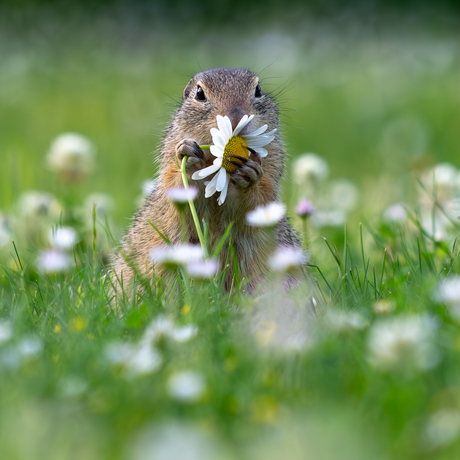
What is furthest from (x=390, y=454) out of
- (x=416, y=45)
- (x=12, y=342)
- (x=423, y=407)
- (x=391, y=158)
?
(x=416, y=45)

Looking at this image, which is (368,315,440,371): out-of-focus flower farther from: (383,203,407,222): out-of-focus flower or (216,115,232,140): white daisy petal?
(383,203,407,222): out-of-focus flower

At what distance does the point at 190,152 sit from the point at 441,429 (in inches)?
92.9

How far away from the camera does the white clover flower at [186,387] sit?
6.11 ft

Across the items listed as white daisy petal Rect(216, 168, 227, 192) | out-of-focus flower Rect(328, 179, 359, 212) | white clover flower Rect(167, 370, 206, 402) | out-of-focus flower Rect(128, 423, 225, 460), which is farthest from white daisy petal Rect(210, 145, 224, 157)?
out-of-focus flower Rect(328, 179, 359, 212)

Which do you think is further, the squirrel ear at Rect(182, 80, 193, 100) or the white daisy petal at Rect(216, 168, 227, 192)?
the squirrel ear at Rect(182, 80, 193, 100)

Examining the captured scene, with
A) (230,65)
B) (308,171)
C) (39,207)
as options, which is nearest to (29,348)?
(39,207)

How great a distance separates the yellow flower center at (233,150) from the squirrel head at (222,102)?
1.17 ft

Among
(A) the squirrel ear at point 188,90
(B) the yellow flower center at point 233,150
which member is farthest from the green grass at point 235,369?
(A) the squirrel ear at point 188,90

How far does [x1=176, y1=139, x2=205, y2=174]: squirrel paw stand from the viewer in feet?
12.2

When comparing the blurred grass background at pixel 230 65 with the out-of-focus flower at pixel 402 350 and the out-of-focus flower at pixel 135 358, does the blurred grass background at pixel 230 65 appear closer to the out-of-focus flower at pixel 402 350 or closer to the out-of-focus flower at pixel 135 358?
the out-of-focus flower at pixel 135 358

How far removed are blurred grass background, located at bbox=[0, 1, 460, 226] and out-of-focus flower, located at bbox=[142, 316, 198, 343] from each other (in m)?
2.83

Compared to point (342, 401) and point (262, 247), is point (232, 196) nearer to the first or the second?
point (262, 247)

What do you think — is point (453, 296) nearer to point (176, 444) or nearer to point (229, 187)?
point (176, 444)

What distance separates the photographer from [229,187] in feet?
13.1
